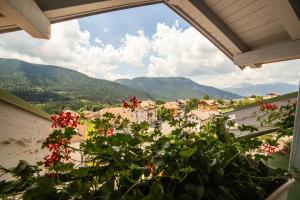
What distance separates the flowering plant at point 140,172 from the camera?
1.74ft

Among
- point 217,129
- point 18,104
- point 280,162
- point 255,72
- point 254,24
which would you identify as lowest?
point 280,162

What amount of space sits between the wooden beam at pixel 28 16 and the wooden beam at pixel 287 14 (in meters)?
1.42

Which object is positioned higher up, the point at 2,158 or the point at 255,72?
the point at 255,72

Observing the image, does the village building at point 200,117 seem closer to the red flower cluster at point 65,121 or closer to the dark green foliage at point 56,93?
the dark green foliage at point 56,93

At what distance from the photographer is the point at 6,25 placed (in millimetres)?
1356

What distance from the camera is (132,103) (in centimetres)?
126

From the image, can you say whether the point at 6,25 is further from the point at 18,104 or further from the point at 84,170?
the point at 84,170

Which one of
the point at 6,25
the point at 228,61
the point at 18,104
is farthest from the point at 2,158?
the point at 228,61

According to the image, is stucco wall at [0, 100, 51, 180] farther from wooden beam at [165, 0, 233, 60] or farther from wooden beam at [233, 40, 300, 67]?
wooden beam at [233, 40, 300, 67]

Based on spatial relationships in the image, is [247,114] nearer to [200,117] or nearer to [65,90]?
[200,117]

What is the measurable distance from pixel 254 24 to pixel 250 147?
6.11 feet

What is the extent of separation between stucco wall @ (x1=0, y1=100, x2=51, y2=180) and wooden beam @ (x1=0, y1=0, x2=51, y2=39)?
19.0 inches

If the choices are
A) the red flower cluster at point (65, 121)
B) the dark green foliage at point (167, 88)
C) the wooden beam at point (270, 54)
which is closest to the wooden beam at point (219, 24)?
the wooden beam at point (270, 54)

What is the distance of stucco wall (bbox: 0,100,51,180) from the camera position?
69cm
